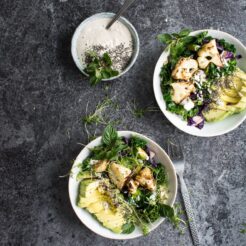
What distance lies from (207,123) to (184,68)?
28cm

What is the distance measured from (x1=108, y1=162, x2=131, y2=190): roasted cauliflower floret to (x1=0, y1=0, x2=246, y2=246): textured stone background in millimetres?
240

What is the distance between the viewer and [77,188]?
6.59ft

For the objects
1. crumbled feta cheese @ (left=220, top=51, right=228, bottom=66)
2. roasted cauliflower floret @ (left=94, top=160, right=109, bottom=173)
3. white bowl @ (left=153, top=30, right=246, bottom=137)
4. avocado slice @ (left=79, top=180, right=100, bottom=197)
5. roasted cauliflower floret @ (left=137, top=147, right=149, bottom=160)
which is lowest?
avocado slice @ (left=79, top=180, right=100, bottom=197)

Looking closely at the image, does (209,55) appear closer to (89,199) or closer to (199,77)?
(199,77)

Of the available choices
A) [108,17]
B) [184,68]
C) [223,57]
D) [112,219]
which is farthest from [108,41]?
[112,219]

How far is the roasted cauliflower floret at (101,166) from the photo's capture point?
1.96 meters

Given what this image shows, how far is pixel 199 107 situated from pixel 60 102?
0.65 metres

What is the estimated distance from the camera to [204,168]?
2.19 meters

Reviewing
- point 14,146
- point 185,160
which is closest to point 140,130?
point 185,160

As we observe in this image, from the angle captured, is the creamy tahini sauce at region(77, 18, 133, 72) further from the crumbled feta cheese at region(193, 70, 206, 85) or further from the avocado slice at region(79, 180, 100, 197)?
the avocado slice at region(79, 180, 100, 197)

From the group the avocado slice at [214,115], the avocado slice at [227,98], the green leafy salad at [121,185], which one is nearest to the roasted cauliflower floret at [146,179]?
the green leafy salad at [121,185]

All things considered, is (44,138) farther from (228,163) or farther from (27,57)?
(228,163)

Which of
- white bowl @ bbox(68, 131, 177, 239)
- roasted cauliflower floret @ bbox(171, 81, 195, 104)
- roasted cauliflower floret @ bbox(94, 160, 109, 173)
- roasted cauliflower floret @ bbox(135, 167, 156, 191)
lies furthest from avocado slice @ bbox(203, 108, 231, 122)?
roasted cauliflower floret @ bbox(94, 160, 109, 173)

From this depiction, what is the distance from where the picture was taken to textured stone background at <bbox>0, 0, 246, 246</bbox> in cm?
210
